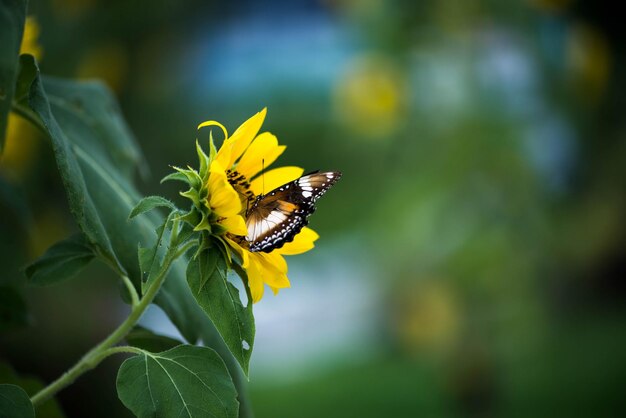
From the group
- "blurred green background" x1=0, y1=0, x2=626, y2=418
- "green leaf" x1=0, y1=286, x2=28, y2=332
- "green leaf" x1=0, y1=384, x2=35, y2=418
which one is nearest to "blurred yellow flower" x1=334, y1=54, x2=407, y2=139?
"blurred green background" x1=0, y1=0, x2=626, y2=418

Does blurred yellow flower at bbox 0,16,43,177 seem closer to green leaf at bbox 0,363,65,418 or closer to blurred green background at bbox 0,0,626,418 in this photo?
green leaf at bbox 0,363,65,418

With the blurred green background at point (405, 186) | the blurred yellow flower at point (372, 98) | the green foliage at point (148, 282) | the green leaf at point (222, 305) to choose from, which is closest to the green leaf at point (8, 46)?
the green foliage at point (148, 282)

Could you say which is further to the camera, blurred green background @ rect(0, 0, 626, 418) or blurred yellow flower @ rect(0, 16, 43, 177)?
blurred green background @ rect(0, 0, 626, 418)

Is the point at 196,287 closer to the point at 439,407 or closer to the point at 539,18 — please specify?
the point at 539,18

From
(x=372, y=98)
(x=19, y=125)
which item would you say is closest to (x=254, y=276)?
(x=19, y=125)

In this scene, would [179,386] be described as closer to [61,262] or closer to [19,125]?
[61,262]
